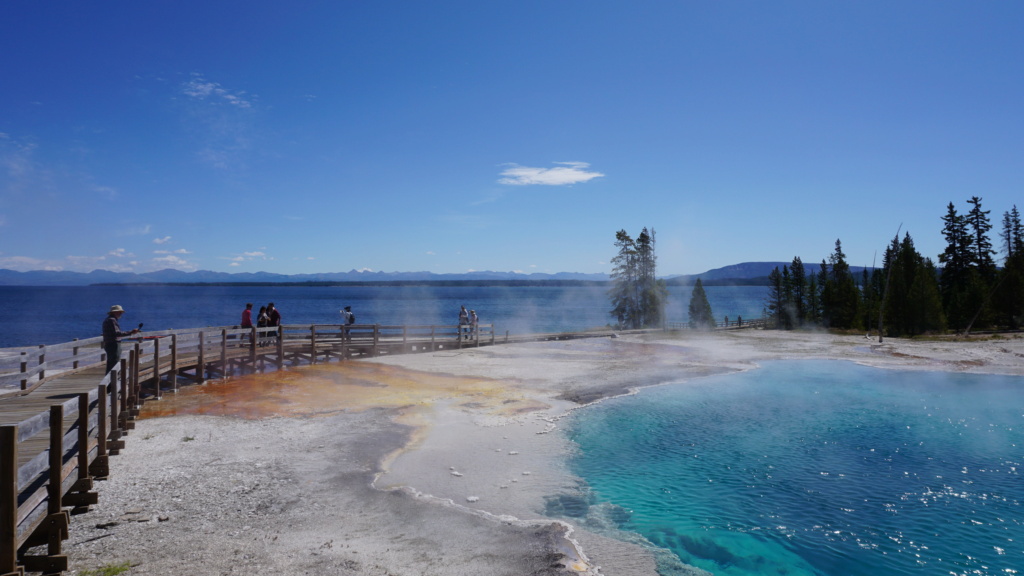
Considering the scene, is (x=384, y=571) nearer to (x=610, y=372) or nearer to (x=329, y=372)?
(x=329, y=372)

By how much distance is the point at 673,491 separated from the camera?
11.2 m

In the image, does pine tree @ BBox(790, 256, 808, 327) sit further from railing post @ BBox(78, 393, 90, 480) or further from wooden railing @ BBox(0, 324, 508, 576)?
railing post @ BBox(78, 393, 90, 480)

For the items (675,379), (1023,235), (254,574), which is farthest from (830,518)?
(1023,235)

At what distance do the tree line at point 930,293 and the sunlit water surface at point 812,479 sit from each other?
27233 mm

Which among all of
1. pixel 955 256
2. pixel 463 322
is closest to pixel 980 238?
pixel 955 256

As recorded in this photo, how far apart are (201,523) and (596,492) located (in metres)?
6.72

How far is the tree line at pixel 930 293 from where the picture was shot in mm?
47688

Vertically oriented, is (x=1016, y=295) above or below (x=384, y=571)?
above

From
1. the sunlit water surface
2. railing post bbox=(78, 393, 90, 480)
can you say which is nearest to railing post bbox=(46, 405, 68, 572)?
railing post bbox=(78, 393, 90, 480)

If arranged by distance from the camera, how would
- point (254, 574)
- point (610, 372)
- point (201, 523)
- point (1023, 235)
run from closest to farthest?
point (254, 574), point (201, 523), point (610, 372), point (1023, 235)

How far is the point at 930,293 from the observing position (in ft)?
154

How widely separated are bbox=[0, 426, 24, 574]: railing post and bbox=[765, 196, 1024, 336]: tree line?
46.2 m

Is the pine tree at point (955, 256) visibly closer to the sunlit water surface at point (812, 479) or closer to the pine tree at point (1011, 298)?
the pine tree at point (1011, 298)

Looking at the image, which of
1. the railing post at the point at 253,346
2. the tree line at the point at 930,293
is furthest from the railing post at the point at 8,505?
the tree line at the point at 930,293
